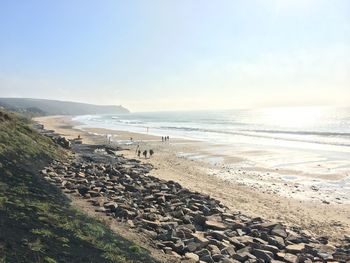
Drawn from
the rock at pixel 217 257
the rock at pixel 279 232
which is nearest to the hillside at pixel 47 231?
the rock at pixel 217 257

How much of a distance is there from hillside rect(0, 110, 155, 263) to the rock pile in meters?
1.53

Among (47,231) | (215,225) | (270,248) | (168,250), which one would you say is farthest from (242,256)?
(47,231)

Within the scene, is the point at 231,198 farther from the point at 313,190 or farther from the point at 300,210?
the point at 313,190

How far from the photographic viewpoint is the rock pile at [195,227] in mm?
10852

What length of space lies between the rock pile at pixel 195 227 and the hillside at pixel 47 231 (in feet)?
5.03

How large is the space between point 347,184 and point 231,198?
1095 cm

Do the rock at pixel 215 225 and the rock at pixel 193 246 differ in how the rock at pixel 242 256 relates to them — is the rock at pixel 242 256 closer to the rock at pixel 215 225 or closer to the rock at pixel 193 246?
the rock at pixel 193 246

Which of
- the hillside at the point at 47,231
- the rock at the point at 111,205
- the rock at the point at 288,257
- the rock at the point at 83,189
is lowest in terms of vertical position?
the rock at the point at 288,257

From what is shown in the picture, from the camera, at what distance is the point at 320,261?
11.2 m

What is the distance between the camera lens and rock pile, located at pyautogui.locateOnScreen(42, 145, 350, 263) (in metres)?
10.9

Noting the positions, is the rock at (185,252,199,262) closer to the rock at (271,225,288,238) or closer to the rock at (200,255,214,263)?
the rock at (200,255,214,263)

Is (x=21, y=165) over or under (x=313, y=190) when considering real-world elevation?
over

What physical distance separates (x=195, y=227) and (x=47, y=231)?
5.78m

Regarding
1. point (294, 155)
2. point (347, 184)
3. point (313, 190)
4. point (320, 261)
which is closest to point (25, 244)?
point (320, 261)
